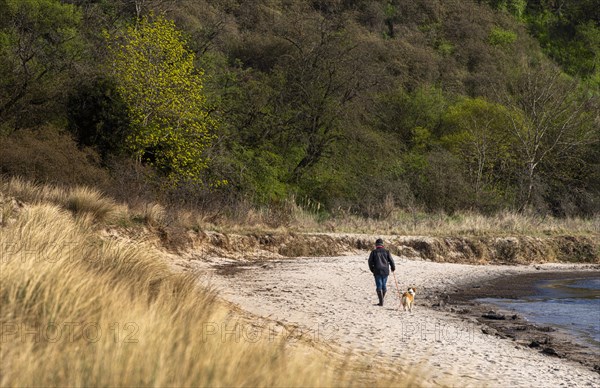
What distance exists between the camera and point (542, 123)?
4734cm

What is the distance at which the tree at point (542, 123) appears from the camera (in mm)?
43656

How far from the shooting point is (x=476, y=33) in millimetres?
85500

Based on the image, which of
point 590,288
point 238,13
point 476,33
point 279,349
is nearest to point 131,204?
point 590,288

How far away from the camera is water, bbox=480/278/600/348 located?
14.8 metres

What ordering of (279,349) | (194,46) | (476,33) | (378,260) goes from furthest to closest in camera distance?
1. (476,33)
2. (194,46)
3. (378,260)
4. (279,349)

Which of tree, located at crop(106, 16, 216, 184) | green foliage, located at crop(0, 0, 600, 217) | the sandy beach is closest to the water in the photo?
the sandy beach

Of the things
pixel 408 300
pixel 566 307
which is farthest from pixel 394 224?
pixel 408 300

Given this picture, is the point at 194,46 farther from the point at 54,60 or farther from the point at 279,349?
the point at 279,349

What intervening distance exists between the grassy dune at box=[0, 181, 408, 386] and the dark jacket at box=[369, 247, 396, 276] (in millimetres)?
5199

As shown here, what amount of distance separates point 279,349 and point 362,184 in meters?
32.9

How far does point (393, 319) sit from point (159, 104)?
19325mm

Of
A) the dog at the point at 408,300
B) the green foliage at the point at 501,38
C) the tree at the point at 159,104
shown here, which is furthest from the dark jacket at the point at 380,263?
the green foliage at the point at 501,38

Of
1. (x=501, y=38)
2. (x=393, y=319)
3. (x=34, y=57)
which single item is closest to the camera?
(x=393, y=319)

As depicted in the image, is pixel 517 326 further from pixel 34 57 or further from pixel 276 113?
pixel 276 113
